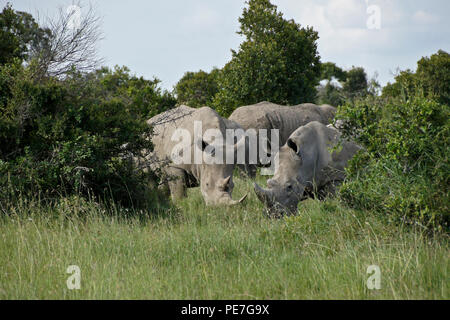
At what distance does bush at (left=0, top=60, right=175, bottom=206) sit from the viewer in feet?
22.4

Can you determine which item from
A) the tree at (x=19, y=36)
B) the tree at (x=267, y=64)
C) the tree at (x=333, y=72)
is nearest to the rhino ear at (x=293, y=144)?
the tree at (x=19, y=36)

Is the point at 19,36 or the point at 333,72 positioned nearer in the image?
the point at 19,36

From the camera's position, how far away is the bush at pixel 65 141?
268 inches

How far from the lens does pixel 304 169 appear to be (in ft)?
24.8

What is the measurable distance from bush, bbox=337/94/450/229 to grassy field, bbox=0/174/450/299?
232mm

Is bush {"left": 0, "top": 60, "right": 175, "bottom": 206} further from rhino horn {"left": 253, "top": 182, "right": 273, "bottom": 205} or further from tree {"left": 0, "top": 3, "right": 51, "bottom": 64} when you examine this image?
rhino horn {"left": 253, "top": 182, "right": 273, "bottom": 205}

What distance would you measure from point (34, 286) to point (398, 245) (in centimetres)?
342

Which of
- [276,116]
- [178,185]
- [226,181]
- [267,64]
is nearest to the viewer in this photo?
[226,181]

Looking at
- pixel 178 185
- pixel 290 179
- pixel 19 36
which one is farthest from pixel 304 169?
pixel 19 36

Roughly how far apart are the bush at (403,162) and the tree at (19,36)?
224 inches

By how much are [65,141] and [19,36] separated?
389 centimetres

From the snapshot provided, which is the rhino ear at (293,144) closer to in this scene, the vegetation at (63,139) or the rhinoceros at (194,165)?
the rhinoceros at (194,165)

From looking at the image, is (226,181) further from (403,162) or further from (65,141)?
(403,162)
